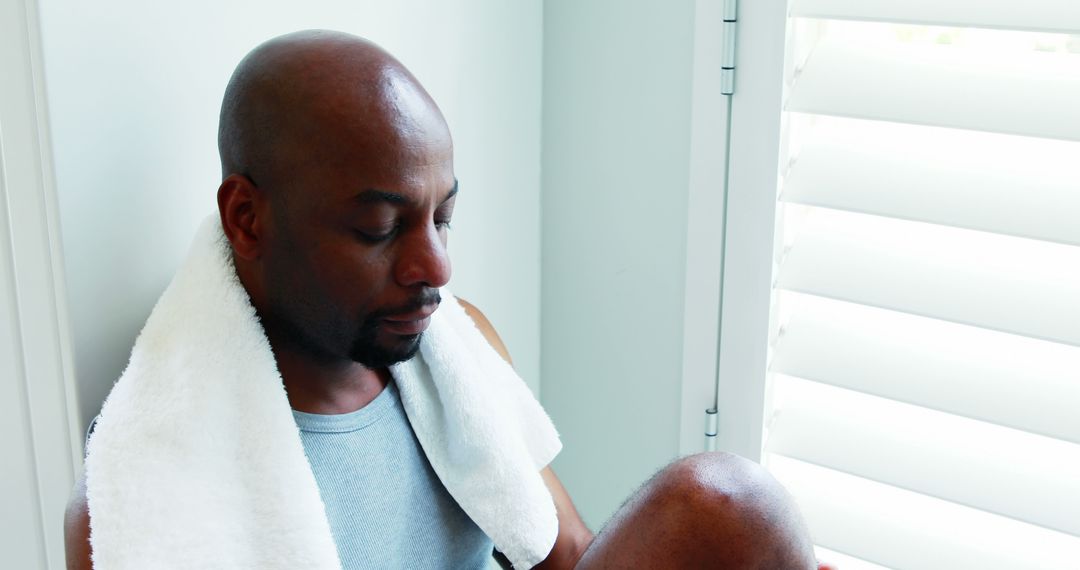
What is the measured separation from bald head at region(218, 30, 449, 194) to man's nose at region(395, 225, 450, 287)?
0.06 m

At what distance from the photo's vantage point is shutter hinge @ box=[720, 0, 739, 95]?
1095 mm

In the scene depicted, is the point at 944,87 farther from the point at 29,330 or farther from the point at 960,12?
the point at 29,330

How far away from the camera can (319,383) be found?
871 millimetres

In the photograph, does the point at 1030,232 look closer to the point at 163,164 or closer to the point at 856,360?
the point at 856,360

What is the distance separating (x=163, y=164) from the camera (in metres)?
0.88

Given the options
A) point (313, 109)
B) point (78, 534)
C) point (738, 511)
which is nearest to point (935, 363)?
point (738, 511)

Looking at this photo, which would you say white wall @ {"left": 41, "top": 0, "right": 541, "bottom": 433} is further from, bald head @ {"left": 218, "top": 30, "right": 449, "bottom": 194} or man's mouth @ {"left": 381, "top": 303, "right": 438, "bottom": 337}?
man's mouth @ {"left": 381, "top": 303, "right": 438, "bottom": 337}

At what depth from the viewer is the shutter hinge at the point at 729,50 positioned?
43.1 inches

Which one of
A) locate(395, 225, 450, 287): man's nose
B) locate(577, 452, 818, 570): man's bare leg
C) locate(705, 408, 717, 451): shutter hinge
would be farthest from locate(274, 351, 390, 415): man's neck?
locate(705, 408, 717, 451): shutter hinge

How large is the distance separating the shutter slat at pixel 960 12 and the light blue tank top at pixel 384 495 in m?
0.52

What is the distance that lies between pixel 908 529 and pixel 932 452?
0.30 feet

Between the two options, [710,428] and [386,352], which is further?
[710,428]

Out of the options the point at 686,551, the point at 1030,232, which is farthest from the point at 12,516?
the point at 1030,232

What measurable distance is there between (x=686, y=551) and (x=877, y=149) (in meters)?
0.43
